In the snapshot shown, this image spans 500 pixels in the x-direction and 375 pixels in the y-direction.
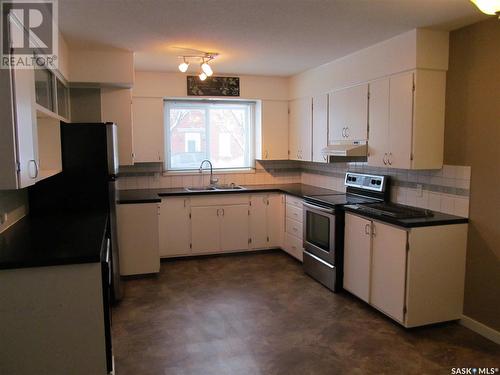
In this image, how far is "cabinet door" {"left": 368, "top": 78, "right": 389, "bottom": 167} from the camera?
3654 millimetres

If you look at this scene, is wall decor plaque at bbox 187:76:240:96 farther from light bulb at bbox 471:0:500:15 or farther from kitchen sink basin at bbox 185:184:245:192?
light bulb at bbox 471:0:500:15

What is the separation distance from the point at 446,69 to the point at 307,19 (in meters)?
1.30

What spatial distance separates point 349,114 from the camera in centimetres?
421

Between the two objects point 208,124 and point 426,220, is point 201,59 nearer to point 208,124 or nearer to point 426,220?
point 208,124

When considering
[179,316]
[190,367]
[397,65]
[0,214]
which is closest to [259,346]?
[190,367]

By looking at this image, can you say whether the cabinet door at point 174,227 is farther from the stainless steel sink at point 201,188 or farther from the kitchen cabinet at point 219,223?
the stainless steel sink at point 201,188

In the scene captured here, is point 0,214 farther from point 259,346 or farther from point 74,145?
point 259,346

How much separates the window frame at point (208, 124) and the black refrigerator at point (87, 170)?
1.82 m

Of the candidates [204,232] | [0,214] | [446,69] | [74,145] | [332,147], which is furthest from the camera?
[204,232]

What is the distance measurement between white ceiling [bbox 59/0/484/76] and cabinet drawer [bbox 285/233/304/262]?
7.22 ft

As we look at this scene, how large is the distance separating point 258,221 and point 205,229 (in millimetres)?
724

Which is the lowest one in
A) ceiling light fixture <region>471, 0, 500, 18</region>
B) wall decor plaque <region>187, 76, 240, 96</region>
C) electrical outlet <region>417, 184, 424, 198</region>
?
electrical outlet <region>417, 184, 424, 198</region>

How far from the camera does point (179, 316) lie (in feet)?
11.6

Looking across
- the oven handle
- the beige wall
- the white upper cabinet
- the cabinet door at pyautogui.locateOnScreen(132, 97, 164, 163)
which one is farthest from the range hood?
the cabinet door at pyautogui.locateOnScreen(132, 97, 164, 163)
